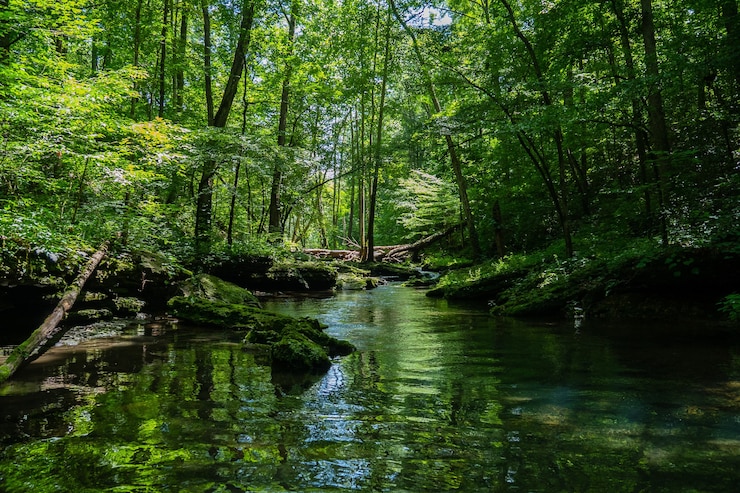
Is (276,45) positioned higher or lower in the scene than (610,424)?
higher

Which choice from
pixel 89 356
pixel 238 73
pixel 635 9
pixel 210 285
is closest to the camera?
pixel 89 356

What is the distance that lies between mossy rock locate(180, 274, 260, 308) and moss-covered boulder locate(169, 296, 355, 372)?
47 centimetres

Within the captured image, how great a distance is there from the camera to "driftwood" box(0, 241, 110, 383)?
14.9 ft

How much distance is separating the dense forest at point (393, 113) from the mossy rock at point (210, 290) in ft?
5.54

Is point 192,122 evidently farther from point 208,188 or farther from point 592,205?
point 592,205

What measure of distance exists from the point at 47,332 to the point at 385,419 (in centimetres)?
448

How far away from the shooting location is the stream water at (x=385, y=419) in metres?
2.61

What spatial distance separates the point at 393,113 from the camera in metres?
24.5

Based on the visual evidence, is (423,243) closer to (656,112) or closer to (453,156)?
(453,156)

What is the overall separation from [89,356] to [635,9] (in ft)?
44.3

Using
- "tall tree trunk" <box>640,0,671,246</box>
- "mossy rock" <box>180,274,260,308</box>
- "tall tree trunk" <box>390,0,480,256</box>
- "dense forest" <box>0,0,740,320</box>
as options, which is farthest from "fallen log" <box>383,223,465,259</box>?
"mossy rock" <box>180,274,260,308</box>

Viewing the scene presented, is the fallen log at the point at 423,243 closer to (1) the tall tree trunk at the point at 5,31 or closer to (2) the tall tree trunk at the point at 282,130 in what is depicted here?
(2) the tall tree trunk at the point at 282,130

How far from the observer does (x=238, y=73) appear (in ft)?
48.1

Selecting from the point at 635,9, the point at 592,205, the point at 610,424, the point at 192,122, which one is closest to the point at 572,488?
the point at 610,424
